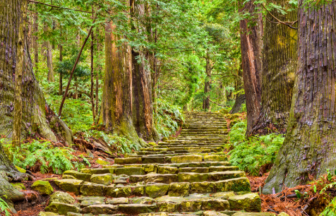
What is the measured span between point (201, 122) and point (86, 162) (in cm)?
1105

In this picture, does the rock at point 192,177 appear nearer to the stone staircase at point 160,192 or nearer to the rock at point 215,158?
the stone staircase at point 160,192

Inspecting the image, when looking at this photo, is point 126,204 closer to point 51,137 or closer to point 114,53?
point 51,137

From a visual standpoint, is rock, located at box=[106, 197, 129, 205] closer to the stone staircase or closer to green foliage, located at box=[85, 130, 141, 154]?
the stone staircase

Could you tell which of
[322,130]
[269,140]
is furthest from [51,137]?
[322,130]

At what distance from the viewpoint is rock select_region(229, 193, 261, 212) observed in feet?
11.0

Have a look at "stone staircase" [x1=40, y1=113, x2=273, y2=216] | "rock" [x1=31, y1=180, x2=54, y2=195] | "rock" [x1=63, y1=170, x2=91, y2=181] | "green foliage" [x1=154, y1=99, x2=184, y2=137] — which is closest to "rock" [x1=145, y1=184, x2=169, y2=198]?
"stone staircase" [x1=40, y1=113, x2=273, y2=216]

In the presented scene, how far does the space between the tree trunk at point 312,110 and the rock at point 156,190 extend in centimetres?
160

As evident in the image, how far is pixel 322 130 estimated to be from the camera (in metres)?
3.54

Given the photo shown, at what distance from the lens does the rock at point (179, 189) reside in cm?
419

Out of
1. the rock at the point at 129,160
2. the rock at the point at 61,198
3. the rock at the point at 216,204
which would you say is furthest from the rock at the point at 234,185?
the rock at the point at 129,160

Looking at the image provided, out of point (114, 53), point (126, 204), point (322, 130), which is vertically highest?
point (114, 53)

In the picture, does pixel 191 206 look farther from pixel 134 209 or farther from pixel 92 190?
pixel 92 190

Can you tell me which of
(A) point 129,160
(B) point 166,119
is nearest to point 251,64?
(A) point 129,160

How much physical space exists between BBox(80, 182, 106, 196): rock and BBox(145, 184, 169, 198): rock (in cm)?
77
